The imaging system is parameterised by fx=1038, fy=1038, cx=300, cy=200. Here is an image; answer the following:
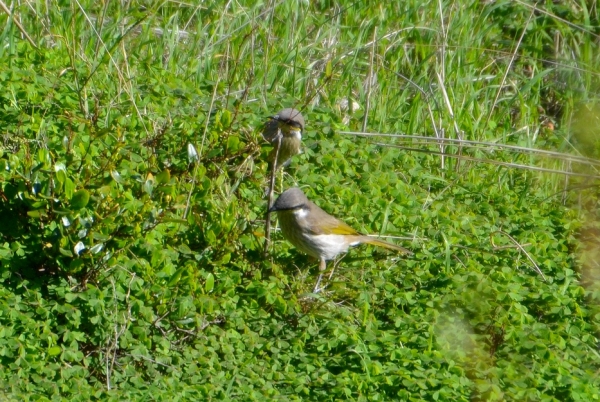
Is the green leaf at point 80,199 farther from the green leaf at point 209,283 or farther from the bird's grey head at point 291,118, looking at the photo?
the bird's grey head at point 291,118

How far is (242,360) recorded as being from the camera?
5949 mm

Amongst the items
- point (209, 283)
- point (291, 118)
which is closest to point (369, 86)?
point (291, 118)

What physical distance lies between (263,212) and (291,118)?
2.68 ft

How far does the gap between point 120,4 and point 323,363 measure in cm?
448

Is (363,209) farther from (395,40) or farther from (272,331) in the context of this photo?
(395,40)

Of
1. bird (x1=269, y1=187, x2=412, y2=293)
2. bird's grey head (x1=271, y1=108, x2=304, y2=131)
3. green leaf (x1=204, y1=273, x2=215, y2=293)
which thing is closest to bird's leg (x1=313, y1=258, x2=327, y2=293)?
bird (x1=269, y1=187, x2=412, y2=293)

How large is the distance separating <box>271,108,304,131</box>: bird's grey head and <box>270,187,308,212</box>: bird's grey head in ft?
2.65

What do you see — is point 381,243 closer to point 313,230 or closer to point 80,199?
point 313,230

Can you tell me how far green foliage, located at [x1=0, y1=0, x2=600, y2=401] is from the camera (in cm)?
575

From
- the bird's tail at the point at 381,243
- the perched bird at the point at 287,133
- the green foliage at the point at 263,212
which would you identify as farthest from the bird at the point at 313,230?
the perched bird at the point at 287,133

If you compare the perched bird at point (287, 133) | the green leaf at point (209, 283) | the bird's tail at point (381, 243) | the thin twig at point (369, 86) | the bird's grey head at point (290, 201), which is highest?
the thin twig at point (369, 86)

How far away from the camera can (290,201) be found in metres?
6.97

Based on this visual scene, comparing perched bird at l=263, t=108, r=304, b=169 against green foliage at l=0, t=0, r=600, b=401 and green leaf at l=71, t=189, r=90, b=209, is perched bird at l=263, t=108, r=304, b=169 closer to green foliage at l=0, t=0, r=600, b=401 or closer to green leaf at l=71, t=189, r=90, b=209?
green foliage at l=0, t=0, r=600, b=401

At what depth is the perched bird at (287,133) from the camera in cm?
773
